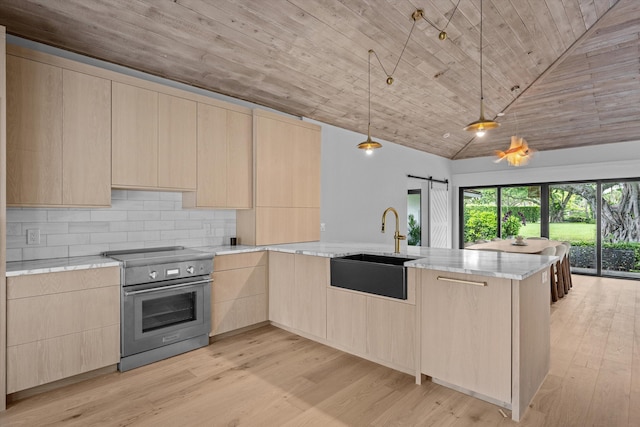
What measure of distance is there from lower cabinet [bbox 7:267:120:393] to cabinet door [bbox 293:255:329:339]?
61.5 inches

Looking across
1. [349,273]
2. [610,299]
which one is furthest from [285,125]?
[610,299]

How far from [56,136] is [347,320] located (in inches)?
108

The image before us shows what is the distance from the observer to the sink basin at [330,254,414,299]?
8.82ft

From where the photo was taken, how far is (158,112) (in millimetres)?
3229

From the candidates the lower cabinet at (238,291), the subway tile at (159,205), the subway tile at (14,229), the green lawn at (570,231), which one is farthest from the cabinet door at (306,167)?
the green lawn at (570,231)

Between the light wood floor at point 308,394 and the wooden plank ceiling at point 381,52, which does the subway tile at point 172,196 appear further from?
the light wood floor at point 308,394

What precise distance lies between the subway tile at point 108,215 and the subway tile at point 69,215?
1.9 inches

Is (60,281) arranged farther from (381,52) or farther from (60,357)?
(381,52)

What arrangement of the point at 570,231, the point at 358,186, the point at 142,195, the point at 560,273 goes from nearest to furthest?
1. the point at 142,195
2. the point at 560,273
3. the point at 358,186
4. the point at 570,231

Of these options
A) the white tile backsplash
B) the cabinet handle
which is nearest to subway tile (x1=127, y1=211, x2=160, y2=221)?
the white tile backsplash

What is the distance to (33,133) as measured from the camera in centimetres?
257

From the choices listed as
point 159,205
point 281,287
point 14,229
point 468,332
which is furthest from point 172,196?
point 468,332

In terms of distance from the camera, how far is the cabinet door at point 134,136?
2982 millimetres

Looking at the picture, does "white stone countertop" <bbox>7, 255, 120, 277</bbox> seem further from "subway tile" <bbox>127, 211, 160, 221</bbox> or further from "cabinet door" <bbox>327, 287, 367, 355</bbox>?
"cabinet door" <bbox>327, 287, 367, 355</bbox>
